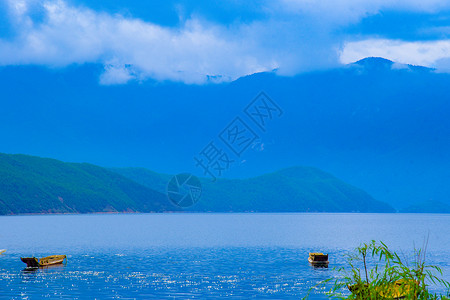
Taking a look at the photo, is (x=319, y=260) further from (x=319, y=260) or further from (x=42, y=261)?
(x=42, y=261)

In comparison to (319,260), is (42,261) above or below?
above

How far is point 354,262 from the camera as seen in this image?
11025cm

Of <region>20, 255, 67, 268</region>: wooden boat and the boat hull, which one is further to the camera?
the boat hull

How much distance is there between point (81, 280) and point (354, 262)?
2153 inches

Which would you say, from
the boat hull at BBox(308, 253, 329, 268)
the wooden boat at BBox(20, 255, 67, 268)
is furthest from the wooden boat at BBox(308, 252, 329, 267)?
the wooden boat at BBox(20, 255, 67, 268)

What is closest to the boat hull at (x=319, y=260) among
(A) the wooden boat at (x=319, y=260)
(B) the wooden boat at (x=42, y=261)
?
(A) the wooden boat at (x=319, y=260)

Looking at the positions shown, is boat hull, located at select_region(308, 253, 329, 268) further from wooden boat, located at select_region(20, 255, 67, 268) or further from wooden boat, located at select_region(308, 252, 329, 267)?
wooden boat, located at select_region(20, 255, 67, 268)

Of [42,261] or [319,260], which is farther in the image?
[319,260]

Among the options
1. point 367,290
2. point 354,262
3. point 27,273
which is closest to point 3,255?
point 27,273

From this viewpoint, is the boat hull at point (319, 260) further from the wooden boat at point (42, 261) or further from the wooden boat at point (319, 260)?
the wooden boat at point (42, 261)

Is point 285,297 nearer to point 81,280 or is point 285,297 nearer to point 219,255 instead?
point 81,280

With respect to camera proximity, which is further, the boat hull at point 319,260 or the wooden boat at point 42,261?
the boat hull at point 319,260

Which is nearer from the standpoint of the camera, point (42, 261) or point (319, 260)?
point (42, 261)

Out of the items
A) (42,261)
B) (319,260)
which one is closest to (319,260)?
(319,260)
